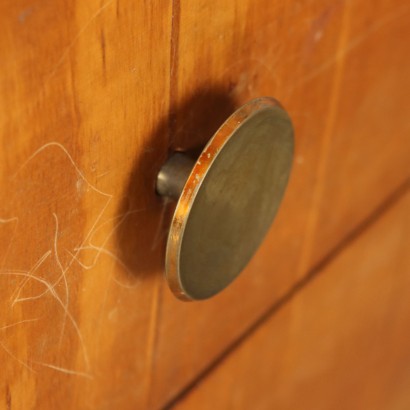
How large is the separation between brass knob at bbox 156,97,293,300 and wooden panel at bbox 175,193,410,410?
213mm

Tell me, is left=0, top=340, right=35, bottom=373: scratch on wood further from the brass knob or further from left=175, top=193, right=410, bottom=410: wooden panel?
left=175, top=193, right=410, bottom=410: wooden panel

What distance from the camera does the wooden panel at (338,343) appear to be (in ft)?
2.52

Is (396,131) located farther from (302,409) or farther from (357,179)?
(302,409)

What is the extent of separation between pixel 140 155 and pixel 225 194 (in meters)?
0.06

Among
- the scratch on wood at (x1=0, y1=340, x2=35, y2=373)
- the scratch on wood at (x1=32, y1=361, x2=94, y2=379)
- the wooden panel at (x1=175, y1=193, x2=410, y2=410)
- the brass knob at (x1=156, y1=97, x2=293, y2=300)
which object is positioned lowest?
the wooden panel at (x1=175, y1=193, x2=410, y2=410)

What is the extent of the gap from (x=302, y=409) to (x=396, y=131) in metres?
0.39

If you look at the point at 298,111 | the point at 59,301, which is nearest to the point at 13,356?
the point at 59,301

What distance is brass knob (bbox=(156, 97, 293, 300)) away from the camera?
43 centimetres

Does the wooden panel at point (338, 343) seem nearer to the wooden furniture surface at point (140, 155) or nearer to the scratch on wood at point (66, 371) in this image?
the wooden furniture surface at point (140, 155)

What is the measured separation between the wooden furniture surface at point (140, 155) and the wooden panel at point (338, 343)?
0.03m

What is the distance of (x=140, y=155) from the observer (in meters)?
0.45

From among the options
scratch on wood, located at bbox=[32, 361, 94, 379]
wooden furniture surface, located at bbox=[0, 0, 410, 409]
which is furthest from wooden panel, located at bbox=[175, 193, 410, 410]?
scratch on wood, located at bbox=[32, 361, 94, 379]

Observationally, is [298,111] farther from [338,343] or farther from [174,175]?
[338,343]

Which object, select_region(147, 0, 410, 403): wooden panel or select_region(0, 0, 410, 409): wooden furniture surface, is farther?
select_region(147, 0, 410, 403): wooden panel
